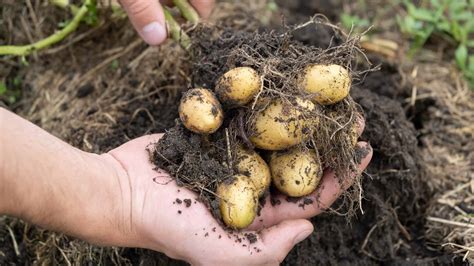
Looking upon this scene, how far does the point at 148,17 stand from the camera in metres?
2.21

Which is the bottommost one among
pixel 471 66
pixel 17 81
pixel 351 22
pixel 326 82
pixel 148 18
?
pixel 471 66

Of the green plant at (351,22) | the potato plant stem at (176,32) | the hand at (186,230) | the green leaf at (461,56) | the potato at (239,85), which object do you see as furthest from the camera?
the green plant at (351,22)

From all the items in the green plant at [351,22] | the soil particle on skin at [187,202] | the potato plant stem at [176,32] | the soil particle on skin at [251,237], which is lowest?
the green plant at [351,22]

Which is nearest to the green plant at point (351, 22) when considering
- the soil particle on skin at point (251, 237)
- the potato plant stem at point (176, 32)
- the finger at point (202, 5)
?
the finger at point (202, 5)

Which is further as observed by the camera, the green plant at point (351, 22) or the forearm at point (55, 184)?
the green plant at point (351, 22)

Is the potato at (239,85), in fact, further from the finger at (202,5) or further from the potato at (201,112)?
the finger at (202,5)

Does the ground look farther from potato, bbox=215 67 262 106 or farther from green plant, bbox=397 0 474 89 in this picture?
potato, bbox=215 67 262 106

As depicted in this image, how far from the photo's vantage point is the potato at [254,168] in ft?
6.04

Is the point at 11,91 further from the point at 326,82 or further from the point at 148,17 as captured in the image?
the point at 326,82

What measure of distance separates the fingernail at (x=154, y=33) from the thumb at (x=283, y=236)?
964mm

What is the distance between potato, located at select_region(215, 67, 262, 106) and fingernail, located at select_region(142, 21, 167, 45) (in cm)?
55

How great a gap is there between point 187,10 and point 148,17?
9.7 inches

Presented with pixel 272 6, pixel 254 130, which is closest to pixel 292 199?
pixel 254 130

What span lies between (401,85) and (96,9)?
1.51 meters
